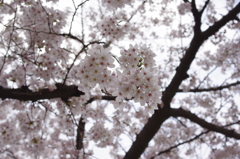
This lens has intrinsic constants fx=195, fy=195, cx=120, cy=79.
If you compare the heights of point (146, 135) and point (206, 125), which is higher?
point (206, 125)

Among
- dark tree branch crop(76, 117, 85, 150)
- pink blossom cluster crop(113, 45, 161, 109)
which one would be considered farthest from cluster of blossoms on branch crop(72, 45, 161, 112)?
dark tree branch crop(76, 117, 85, 150)

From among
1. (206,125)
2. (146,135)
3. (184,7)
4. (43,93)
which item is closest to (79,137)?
(146,135)

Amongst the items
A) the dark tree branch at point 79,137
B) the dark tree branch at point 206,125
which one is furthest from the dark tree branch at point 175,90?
the dark tree branch at point 79,137

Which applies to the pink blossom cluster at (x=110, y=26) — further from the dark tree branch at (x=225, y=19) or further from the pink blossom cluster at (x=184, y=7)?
the pink blossom cluster at (x=184, y=7)

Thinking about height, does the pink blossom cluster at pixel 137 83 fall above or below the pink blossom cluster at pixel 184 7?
below

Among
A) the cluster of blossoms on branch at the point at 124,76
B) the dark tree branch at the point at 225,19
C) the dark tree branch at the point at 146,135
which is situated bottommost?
the cluster of blossoms on branch at the point at 124,76

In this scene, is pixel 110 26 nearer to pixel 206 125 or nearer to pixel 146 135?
pixel 146 135

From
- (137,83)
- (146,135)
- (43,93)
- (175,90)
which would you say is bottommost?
(137,83)

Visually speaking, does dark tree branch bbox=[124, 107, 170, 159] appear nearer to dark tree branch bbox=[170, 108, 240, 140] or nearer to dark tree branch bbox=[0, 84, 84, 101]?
dark tree branch bbox=[170, 108, 240, 140]

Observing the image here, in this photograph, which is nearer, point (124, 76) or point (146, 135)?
point (124, 76)

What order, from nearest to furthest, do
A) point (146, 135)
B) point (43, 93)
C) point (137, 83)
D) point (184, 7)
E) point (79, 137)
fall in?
point (137, 83), point (43, 93), point (146, 135), point (79, 137), point (184, 7)

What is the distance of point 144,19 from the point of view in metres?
8.40

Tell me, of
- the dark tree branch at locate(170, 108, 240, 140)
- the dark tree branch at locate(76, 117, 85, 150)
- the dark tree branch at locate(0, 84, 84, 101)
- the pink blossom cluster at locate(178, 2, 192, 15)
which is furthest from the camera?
the pink blossom cluster at locate(178, 2, 192, 15)

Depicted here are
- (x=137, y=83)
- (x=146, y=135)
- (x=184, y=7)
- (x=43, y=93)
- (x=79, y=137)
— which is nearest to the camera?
(x=137, y=83)
